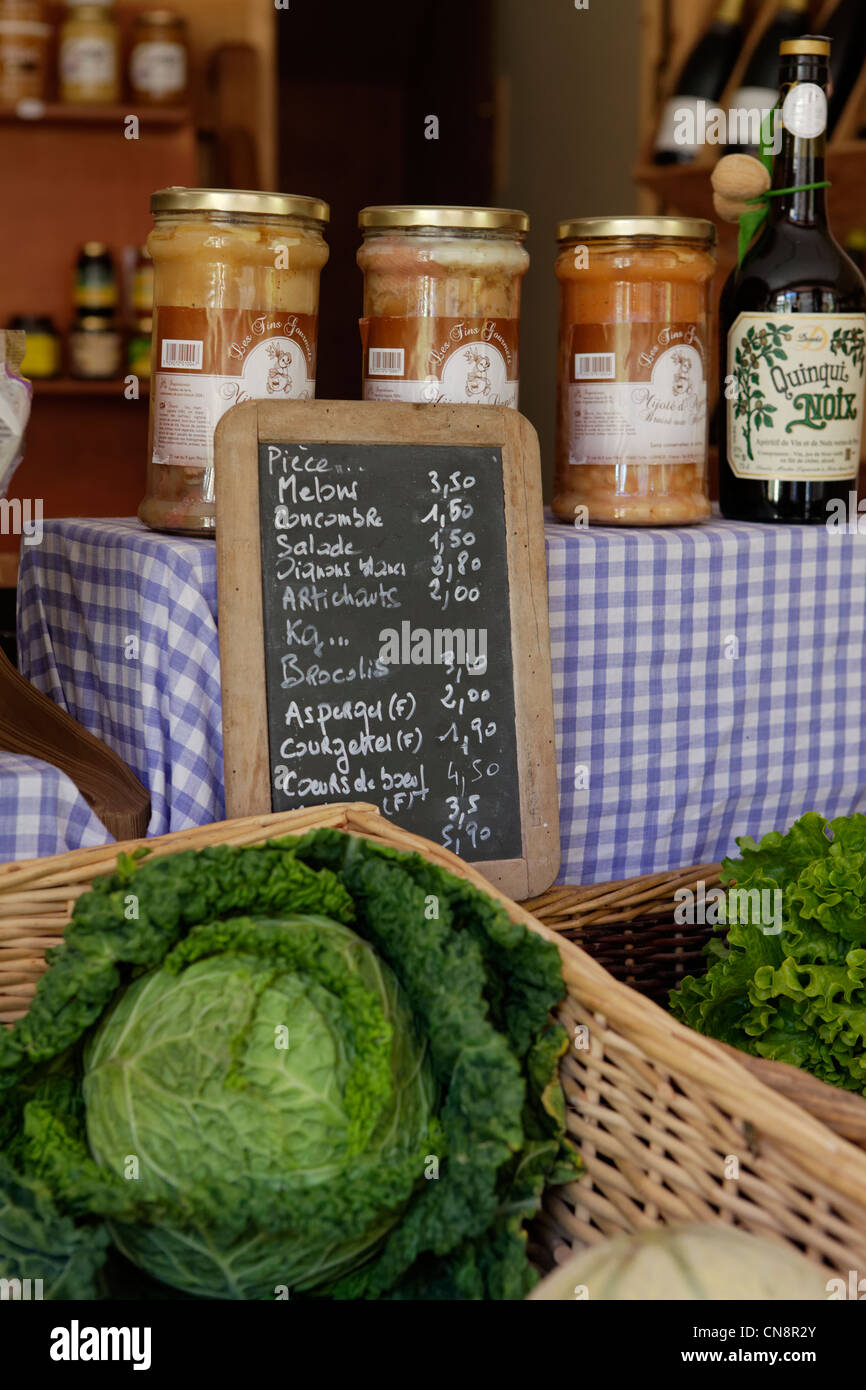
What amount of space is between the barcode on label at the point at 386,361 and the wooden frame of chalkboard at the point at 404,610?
0.21 feet

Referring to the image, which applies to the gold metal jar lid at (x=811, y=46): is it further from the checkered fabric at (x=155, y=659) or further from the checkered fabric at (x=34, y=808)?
the checkered fabric at (x=34, y=808)

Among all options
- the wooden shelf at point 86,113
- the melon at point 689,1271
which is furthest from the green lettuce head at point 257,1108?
the wooden shelf at point 86,113

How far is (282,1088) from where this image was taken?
30.2 inches

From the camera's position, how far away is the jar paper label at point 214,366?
3.75 ft

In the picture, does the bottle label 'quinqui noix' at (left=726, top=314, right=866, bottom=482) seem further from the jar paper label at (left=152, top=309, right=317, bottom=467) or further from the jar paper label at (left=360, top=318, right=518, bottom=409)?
the jar paper label at (left=152, top=309, right=317, bottom=467)

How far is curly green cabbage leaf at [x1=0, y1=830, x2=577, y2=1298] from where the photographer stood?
76 cm

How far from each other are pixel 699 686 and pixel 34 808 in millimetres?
669

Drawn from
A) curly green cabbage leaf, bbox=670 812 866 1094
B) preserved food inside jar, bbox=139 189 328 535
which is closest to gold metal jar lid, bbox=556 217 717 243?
preserved food inside jar, bbox=139 189 328 535

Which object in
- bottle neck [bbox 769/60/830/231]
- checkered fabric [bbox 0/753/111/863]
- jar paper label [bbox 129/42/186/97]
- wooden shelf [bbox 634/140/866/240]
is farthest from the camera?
jar paper label [bbox 129/42/186/97]

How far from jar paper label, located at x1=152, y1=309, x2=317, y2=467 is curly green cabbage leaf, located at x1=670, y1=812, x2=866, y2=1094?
589mm

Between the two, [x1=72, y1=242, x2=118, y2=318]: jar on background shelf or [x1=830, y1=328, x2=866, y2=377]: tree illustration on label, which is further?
[x1=72, y1=242, x2=118, y2=318]: jar on background shelf
